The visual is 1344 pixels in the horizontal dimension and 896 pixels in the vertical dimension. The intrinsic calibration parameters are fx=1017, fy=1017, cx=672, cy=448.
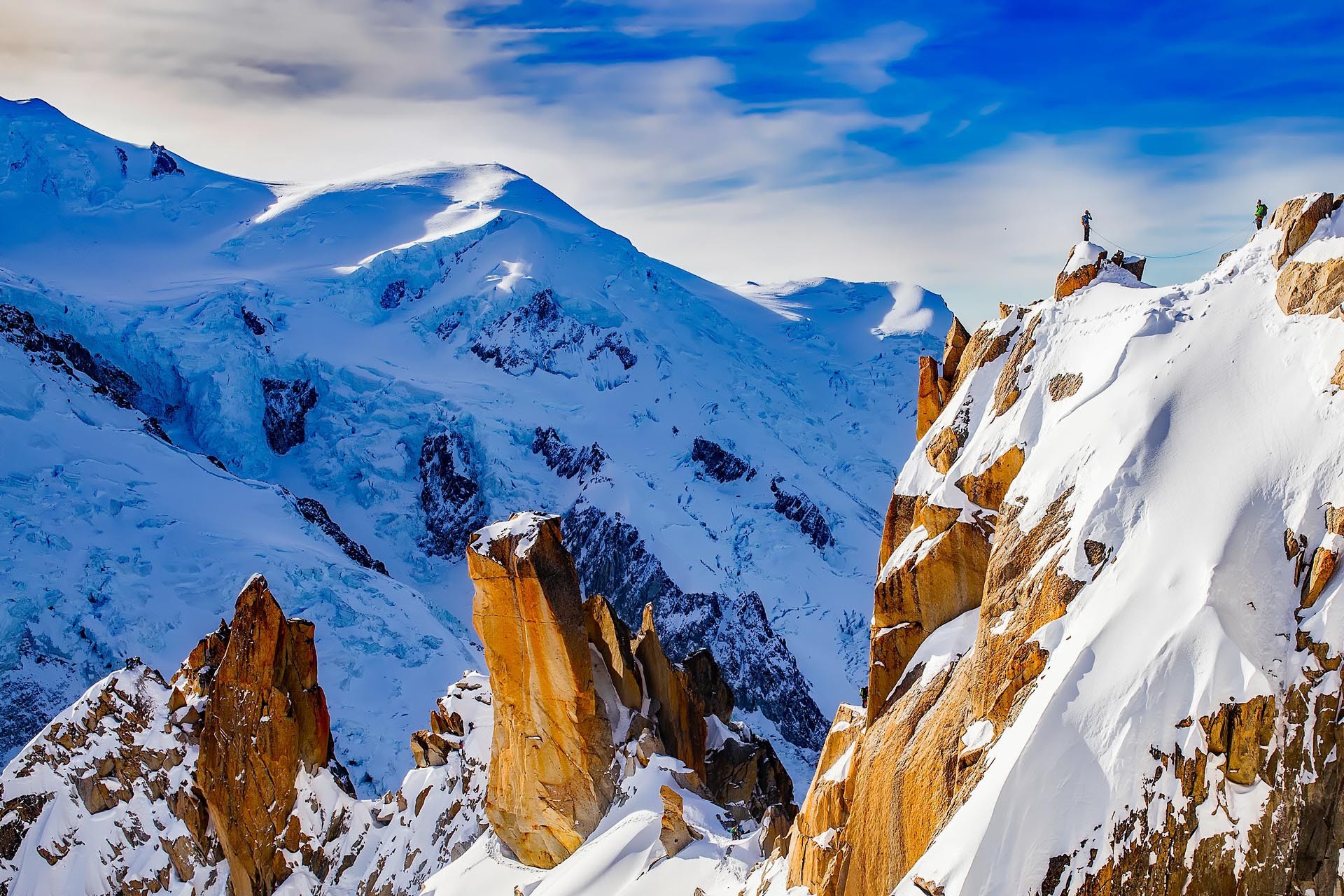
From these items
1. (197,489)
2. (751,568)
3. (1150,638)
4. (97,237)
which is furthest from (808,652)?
(97,237)

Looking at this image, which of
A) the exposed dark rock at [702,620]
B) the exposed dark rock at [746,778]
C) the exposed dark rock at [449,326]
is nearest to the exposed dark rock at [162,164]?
the exposed dark rock at [449,326]

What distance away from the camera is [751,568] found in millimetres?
93062

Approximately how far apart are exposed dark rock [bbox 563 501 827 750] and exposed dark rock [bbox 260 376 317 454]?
89.0ft

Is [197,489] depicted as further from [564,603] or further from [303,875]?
[564,603]

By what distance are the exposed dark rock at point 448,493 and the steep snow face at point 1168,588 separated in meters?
82.3

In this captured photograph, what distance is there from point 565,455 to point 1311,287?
86284mm

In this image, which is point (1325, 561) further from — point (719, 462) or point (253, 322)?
point (253, 322)

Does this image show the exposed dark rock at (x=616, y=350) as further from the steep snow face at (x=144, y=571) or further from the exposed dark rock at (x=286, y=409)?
the steep snow face at (x=144, y=571)

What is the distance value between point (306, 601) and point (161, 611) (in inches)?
312

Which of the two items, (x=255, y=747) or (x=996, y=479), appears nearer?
(x=996, y=479)

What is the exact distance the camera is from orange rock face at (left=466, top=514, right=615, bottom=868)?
1252 inches

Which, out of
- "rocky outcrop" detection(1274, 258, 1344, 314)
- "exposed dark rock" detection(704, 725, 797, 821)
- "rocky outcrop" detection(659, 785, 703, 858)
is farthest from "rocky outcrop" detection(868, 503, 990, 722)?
"exposed dark rock" detection(704, 725, 797, 821)

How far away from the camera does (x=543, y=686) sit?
32.2m

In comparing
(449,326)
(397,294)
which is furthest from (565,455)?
(397,294)
